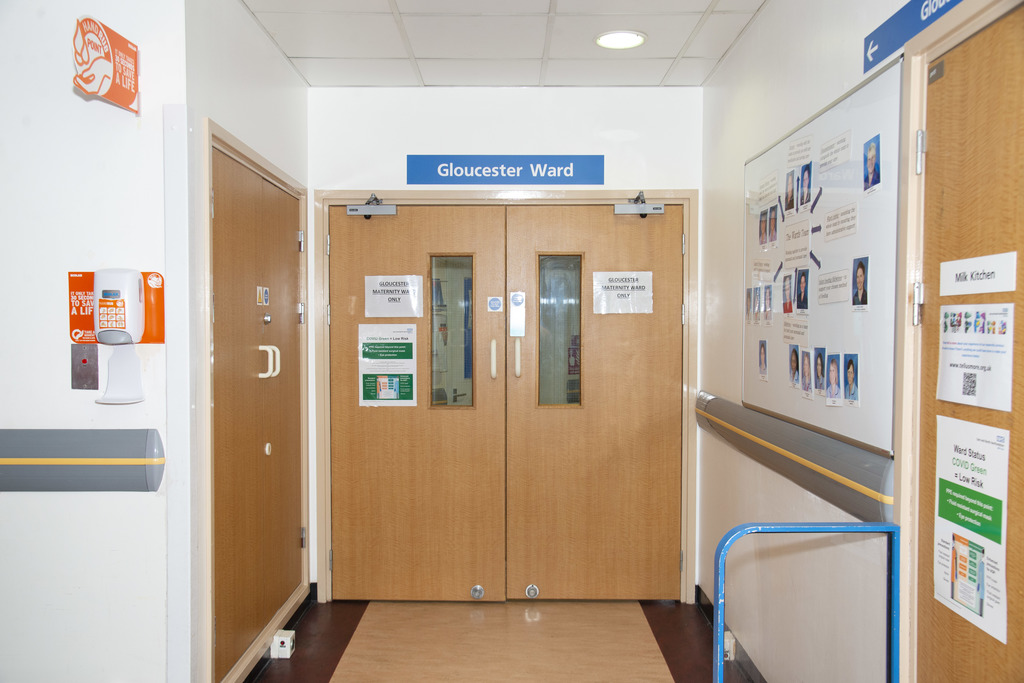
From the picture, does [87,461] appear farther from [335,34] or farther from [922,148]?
[922,148]

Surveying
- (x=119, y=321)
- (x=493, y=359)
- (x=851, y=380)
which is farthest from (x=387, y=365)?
(x=851, y=380)

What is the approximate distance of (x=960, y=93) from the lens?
1.40 meters

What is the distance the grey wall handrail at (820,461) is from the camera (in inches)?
64.5

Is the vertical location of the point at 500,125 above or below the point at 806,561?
above

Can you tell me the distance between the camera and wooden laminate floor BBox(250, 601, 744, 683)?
2732 millimetres

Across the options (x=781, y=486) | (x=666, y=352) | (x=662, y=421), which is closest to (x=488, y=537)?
(x=662, y=421)

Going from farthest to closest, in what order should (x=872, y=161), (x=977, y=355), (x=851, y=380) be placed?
1. (x=851, y=380)
2. (x=872, y=161)
3. (x=977, y=355)

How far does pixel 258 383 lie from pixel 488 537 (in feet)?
4.92

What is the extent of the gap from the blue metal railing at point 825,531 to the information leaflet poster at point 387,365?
2.19m

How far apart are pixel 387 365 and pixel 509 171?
1.27 meters

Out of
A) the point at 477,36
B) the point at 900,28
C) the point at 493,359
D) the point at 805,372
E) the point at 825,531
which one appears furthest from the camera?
the point at 493,359

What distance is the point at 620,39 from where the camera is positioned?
2.80 meters

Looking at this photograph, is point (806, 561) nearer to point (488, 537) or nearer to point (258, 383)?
point (488, 537)

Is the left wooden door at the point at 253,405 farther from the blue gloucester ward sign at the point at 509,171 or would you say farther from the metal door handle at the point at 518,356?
the metal door handle at the point at 518,356
